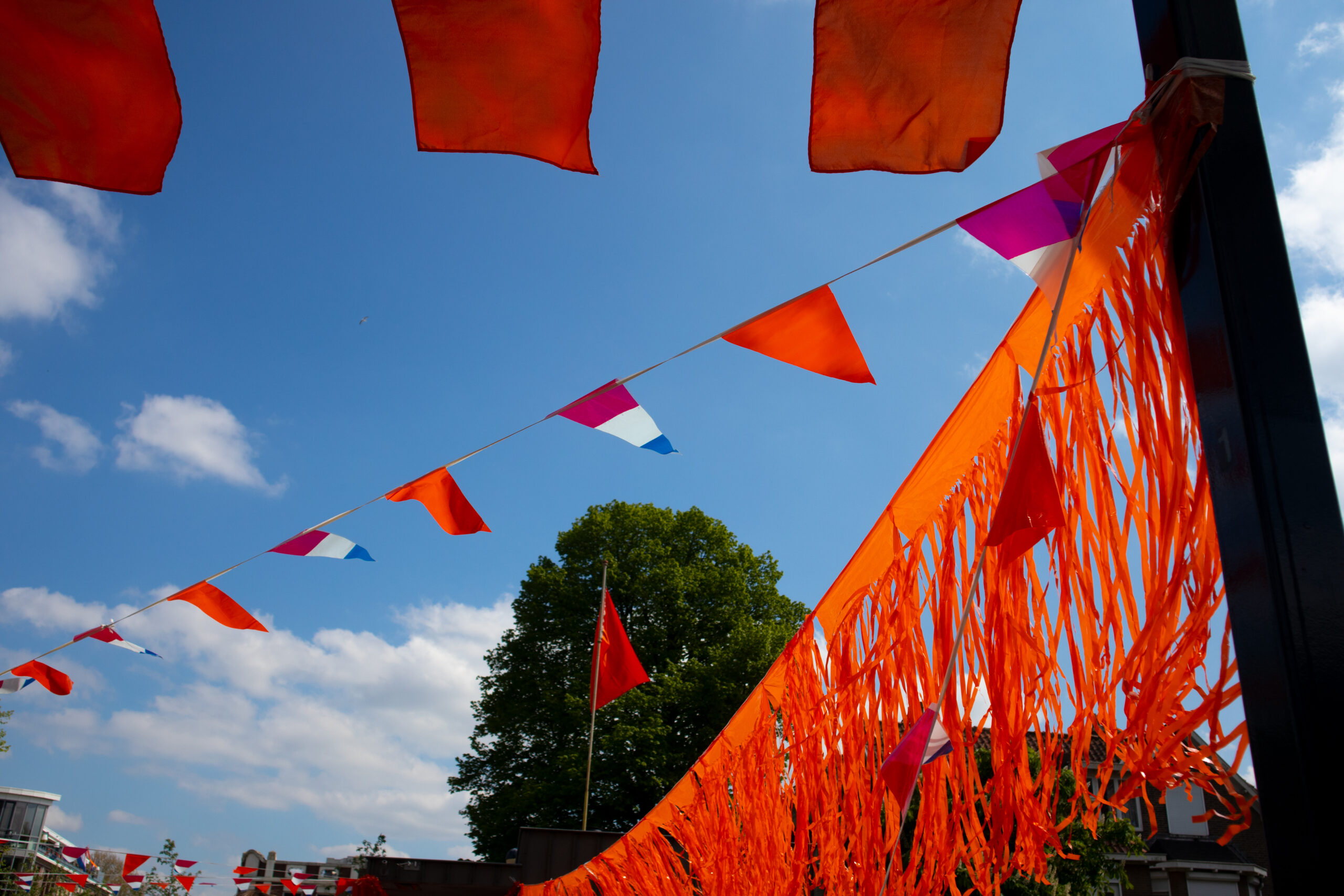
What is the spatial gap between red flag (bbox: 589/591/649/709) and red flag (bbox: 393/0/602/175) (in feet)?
21.4

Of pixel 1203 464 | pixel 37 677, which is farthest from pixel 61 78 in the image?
pixel 37 677

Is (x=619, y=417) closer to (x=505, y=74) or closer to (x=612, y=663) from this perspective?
(x=505, y=74)

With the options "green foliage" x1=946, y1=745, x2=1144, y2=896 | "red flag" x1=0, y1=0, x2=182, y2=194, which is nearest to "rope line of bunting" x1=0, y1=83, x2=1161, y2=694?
"red flag" x1=0, y1=0, x2=182, y2=194

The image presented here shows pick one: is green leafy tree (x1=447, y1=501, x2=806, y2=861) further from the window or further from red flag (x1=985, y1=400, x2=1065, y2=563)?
red flag (x1=985, y1=400, x2=1065, y2=563)

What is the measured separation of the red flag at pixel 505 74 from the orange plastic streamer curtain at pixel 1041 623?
2.90 ft

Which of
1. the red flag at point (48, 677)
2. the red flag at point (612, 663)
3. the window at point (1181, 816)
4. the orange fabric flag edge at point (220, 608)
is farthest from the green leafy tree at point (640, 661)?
the window at point (1181, 816)

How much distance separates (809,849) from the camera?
2141mm

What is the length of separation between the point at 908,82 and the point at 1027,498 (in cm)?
72

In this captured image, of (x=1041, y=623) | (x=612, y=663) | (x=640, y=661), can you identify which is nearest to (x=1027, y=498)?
(x=1041, y=623)

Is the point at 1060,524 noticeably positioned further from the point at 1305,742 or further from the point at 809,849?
the point at 809,849

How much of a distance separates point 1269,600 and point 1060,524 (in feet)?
1.28

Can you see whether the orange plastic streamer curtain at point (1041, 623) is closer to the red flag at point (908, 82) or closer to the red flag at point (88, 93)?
the red flag at point (908, 82)

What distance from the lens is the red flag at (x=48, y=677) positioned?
5.09 m

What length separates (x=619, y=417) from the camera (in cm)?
291
